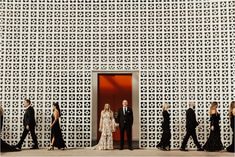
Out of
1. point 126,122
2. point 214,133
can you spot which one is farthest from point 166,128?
point 214,133

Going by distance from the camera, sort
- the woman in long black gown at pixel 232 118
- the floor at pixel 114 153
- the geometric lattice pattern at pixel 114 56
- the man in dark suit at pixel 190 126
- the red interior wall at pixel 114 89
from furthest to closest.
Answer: the red interior wall at pixel 114 89 < the geometric lattice pattern at pixel 114 56 < the man in dark suit at pixel 190 126 < the woman in long black gown at pixel 232 118 < the floor at pixel 114 153

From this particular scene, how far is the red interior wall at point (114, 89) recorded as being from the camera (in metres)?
13.4

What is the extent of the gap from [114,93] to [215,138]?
3710mm

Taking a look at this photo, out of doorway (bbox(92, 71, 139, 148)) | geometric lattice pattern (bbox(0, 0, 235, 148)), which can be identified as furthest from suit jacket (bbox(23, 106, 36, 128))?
doorway (bbox(92, 71, 139, 148))

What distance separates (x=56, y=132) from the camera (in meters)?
12.4

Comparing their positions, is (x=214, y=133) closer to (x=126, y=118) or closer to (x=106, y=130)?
(x=126, y=118)

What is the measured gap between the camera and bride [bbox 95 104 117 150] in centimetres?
1230

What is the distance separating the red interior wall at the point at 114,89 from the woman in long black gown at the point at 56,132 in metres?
1.56

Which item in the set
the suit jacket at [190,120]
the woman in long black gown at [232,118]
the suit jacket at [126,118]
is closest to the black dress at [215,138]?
the woman in long black gown at [232,118]

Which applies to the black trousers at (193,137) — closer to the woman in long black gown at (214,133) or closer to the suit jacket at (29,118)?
the woman in long black gown at (214,133)

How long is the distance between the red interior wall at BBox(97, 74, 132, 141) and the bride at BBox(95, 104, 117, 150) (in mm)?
910

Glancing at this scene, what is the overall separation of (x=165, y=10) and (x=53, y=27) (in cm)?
386

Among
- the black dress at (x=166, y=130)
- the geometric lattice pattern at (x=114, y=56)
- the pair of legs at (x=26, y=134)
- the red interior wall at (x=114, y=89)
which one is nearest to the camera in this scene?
the black dress at (x=166, y=130)

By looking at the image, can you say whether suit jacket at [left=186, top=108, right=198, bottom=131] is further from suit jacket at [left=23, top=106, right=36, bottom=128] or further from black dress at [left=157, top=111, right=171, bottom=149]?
suit jacket at [left=23, top=106, right=36, bottom=128]
